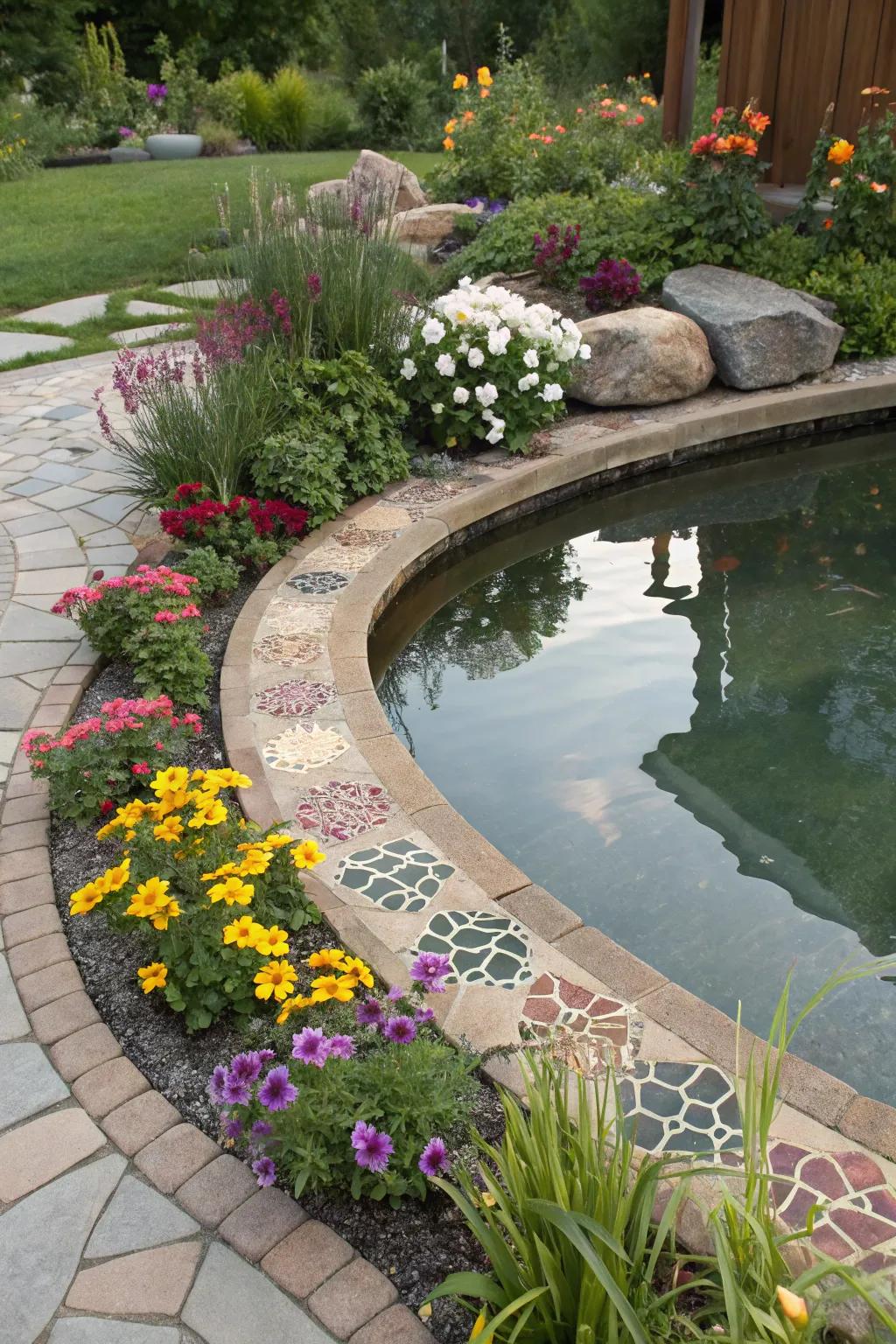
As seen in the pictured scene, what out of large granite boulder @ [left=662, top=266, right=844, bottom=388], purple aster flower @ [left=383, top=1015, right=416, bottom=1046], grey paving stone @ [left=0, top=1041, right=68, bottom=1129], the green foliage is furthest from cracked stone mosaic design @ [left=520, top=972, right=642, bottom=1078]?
large granite boulder @ [left=662, top=266, right=844, bottom=388]

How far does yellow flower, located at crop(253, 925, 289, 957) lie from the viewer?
2121mm

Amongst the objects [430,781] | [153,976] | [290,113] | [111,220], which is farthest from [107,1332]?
[290,113]

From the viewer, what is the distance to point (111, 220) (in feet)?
32.5

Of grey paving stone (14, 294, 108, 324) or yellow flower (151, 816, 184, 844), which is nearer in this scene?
yellow flower (151, 816, 184, 844)

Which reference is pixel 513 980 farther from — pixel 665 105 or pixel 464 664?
pixel 665 105

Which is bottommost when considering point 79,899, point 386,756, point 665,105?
point 386,756

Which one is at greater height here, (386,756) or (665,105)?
(665,105)

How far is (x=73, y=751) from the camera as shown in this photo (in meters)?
2.87

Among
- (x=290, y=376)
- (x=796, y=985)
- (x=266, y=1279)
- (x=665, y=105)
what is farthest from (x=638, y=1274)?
(x=665, y=105)

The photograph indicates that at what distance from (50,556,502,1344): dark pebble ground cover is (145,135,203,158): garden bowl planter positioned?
1311cm

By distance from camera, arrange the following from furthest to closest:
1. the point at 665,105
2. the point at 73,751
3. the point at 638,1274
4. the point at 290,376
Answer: the point at 665,105, the point at 290,376, the point at 73,751, the point at 638,1274

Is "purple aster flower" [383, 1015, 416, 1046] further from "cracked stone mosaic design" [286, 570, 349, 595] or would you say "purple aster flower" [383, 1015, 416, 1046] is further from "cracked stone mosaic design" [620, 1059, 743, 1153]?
"cracked stone mosaic design" [286, 570, 349, 595]

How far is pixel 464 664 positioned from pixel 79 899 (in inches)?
85.5

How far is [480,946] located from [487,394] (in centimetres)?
332
